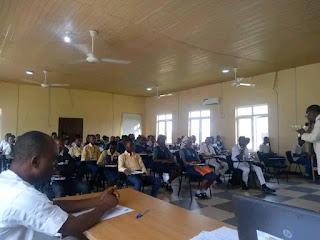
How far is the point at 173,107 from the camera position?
12.5 meters

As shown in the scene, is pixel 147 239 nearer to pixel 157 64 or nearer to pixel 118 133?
pixel 157 64

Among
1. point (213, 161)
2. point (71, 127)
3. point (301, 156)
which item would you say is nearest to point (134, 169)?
point (213, 161)

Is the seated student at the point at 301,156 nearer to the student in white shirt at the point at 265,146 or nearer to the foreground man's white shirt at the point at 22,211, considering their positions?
the student in white shirt at the point at 265,146

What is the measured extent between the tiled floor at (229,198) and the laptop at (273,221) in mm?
2987

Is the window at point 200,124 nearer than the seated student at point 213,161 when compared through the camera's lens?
No

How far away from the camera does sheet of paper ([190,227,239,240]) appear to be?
1.12 meters

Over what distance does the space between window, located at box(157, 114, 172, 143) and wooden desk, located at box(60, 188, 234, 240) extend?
11.0m

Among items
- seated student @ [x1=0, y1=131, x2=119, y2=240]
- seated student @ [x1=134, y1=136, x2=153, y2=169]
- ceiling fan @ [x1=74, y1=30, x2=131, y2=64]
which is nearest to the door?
seated student @ [x1=134, y1=136, x2=153, y2=169]

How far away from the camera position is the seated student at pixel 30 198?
992 mm

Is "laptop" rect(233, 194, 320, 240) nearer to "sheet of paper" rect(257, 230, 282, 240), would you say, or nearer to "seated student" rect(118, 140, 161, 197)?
"sheet of paper" rect(257, 230, 282, 240)

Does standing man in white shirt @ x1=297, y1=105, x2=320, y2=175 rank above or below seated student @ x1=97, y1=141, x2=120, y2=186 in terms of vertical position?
above

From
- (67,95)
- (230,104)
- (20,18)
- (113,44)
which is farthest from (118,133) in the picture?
(20,18)

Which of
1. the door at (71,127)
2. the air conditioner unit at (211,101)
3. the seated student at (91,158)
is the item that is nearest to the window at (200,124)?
the air conditioner unit at (211,101)

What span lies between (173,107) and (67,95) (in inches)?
205
